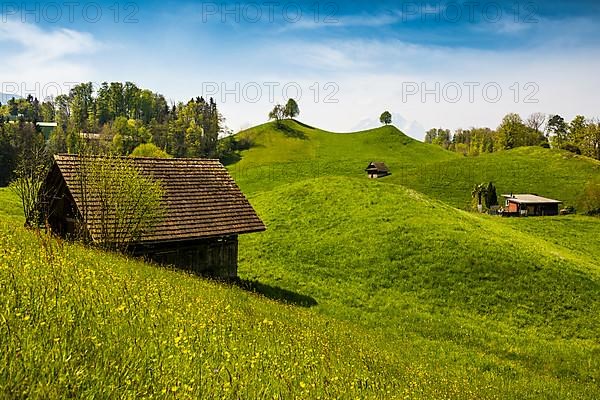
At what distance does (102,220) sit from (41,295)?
571 inches

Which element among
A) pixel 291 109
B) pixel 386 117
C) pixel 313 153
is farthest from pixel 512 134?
pixel 291 109

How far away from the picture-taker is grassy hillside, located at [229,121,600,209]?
255 ft

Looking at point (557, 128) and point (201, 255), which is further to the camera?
point (557, 128)

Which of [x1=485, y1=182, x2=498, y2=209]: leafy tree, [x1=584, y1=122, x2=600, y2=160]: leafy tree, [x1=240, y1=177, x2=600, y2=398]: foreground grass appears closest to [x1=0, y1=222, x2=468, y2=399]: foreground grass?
[x1=240, y1=177, x2=600, y2=398]: foreground grass

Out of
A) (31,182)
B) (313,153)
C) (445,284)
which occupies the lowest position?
(445,284)

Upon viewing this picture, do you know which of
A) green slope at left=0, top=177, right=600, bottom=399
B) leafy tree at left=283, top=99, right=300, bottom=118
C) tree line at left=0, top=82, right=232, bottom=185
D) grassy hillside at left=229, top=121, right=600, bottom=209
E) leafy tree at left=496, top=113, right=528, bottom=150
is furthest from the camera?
leafy tree at left=283, top=99, right=300, bottom=118

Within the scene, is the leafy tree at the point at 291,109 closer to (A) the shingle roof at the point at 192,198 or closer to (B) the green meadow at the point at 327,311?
(B) the green meadow at the point at 327,311

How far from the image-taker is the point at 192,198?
83.1 ft

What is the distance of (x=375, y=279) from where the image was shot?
2859 cm

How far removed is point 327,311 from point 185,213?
9.39 m

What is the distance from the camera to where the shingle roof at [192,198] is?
72.6 feet

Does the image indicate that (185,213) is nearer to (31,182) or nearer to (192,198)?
(192,198)

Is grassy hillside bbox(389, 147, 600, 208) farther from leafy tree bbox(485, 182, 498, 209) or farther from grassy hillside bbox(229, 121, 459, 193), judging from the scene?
grassy hillside bbox(229, 121, 459, 193)

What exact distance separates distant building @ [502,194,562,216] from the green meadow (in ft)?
23.1
